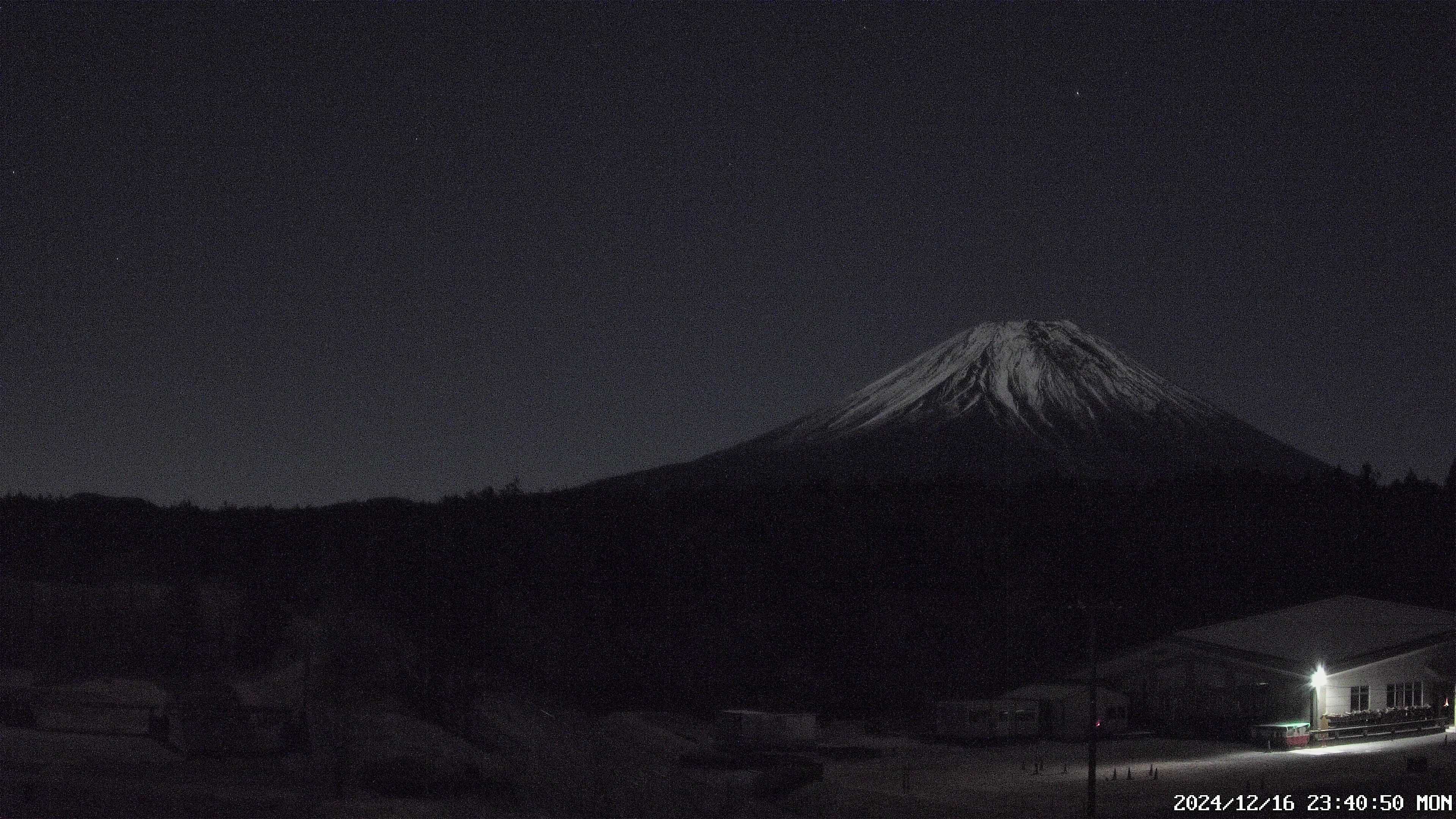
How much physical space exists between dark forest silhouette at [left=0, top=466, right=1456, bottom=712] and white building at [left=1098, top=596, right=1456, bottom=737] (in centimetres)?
Result: 1182

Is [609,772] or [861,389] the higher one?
[861,389]

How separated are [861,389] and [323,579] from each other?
3650 inches

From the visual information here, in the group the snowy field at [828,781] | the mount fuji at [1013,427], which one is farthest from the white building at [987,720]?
the mount fuji at [1013,427]

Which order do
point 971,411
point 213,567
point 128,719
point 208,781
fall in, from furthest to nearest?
point 971,411 < point 213,567 < point 128,719 < point 208,781

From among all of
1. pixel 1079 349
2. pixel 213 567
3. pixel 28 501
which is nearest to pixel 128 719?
pixel 213 567

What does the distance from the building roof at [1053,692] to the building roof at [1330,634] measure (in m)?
4.66

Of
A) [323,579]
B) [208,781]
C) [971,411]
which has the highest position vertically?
[971,411]

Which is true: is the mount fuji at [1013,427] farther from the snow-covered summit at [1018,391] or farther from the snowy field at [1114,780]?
the snowy field at [1114,780]

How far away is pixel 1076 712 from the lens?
181 feet

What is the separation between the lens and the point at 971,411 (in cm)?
15225

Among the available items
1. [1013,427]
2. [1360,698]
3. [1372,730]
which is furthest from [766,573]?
[1013,427]

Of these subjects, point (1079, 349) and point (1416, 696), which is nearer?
point (1416, 696)

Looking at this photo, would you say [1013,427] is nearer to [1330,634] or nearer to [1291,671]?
[1330,634]

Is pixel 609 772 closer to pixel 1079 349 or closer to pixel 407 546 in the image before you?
pixel 407 546
